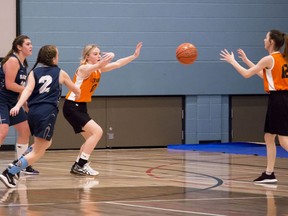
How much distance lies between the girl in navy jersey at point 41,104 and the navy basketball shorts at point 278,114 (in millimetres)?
2441

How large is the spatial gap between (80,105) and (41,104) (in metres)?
1.77

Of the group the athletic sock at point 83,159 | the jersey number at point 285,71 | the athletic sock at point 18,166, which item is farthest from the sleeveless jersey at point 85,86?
the jersey number at point 285,71

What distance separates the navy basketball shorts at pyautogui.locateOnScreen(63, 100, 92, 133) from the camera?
11.3 metres

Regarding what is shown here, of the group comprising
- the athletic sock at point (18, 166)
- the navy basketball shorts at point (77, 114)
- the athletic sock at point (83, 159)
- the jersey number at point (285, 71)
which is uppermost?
the jersey number at point (285, 71)

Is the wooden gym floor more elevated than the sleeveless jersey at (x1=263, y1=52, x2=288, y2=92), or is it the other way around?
the sleeveless jersey at (x1=263, y1=52, x2=288, y2=92)

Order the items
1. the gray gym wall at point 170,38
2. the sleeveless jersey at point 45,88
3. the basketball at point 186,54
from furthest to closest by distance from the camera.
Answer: the gray gym wall at point 170,38 → the basketball at point 186,54 → the sleeveless jersey at point 45,88

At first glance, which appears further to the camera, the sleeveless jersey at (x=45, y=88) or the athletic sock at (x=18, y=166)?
the sleeveless jersey at (x=45, y=88)

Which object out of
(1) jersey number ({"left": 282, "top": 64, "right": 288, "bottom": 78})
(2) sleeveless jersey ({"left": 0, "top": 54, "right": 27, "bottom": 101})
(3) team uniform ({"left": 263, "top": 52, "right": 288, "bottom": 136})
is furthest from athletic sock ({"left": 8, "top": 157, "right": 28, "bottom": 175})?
(1) jersey number ({"left": 282, "top": 64, "right": 288, "bottom": 78})

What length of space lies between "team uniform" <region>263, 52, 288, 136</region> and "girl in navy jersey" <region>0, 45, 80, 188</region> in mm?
2435

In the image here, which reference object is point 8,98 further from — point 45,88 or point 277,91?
point 277,91

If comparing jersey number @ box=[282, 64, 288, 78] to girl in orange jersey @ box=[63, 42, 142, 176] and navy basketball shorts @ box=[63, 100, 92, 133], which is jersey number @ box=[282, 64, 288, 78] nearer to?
girl in orange jersey @ box=[63, 42, 142, 176]

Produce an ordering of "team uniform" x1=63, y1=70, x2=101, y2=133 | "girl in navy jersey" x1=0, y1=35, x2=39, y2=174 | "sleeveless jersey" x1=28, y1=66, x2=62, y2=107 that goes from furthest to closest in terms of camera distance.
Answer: "team uniform" x1=63, y1=70, x2=101, y2=133, "girl in navy jersey" x1=0, y1=35, x2=39, y2=174, "sleeveless jersey" x1=28, y1=66, x2=62, y2=107

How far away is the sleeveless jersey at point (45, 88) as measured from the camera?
31.9ft

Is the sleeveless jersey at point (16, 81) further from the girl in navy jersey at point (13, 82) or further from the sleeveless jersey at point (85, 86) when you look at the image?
the sleeveless jersey at point (85, 86)
